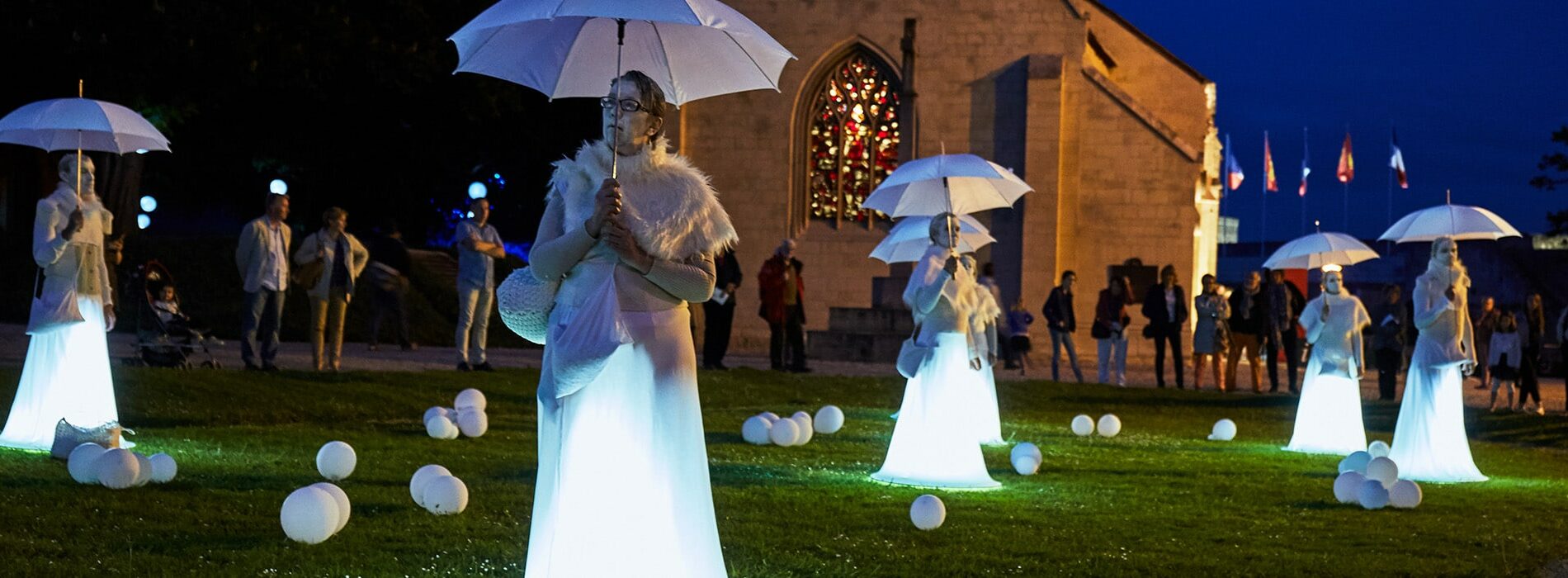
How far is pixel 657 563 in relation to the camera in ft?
20.5

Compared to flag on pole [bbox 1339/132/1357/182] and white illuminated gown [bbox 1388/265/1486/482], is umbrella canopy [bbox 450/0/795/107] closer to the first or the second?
white illuminated gown [bbox 1388/265/1486/482]

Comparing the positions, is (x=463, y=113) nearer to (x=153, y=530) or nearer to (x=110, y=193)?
(x=110, y=193)

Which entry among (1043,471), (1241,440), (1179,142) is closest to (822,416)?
(1043,471)

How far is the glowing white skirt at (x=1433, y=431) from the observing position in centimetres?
1455

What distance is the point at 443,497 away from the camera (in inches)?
380

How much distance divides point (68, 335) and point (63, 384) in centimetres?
37

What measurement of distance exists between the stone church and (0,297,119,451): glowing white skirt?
2150 centimetres

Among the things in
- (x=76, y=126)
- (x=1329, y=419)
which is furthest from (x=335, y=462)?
(x=1329, y=419)

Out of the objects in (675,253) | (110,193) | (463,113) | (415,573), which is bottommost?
(415,573)

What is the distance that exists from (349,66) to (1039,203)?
44.6 ft

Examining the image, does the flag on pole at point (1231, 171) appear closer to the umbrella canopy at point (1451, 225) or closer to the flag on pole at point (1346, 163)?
the flag on pole at point (1346, 163)

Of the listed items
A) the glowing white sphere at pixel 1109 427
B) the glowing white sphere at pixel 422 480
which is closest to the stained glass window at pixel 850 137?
the glowing white sphere at pixel 1109 427

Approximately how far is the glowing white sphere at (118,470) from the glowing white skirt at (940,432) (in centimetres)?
521

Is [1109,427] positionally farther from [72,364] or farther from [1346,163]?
[1346,163]
